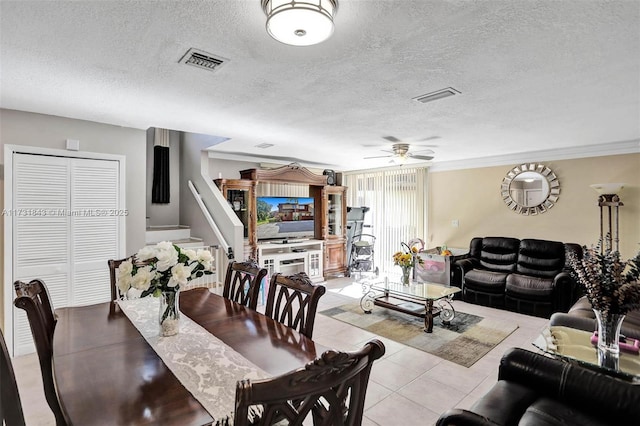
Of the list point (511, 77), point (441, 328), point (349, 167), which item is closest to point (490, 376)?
point (441, 328)

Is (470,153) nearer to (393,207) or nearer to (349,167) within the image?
(393,207)

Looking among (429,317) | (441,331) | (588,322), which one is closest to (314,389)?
(588,322)

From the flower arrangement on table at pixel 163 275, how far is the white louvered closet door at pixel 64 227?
2.17 meters

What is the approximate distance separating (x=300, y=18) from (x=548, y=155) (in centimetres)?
530

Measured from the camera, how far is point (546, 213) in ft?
17.2

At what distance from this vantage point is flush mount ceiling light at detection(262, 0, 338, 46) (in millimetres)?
1382

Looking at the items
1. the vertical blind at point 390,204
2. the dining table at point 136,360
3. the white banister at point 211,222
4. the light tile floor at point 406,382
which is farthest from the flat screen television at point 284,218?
the dining table at point 136,360

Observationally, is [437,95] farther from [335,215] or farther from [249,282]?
[335,215]

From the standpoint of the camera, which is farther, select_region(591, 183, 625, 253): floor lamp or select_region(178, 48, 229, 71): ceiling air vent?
select_region(591, 183, 625, 253): floor lamp

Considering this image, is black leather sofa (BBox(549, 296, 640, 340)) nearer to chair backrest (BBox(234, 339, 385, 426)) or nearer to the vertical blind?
chair backrest (BBox(234, 339, 385, 426))

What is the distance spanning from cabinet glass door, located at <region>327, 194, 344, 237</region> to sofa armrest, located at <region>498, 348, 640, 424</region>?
5115mm

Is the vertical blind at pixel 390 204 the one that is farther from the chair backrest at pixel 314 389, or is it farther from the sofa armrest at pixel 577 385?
the chair backrest at pixel 314 389

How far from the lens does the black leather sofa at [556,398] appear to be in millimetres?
1589

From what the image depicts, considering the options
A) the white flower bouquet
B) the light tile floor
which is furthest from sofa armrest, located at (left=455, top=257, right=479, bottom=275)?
the white flower bouquet
